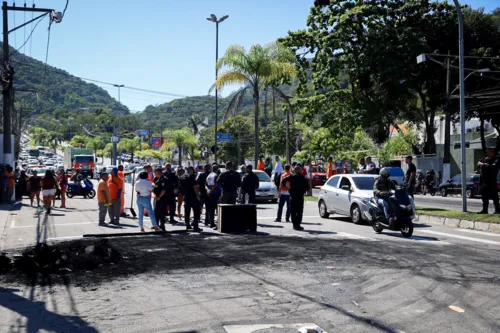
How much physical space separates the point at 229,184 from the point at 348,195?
393 centimetres

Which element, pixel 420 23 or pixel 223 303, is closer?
pixel 223 303

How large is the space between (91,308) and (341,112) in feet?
97.5

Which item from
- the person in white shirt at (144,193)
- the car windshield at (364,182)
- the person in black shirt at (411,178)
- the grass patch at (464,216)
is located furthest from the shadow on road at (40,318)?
the person in black shirt at (411,178)

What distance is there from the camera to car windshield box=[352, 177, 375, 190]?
56.0ft

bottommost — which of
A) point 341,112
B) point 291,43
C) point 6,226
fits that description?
point 6,226

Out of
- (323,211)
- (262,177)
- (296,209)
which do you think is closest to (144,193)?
(296,209)

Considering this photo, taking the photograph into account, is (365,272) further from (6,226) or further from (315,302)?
(6,226)

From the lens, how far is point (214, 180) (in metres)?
16.6

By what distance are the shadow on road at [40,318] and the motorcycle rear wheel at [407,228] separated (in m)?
9.22

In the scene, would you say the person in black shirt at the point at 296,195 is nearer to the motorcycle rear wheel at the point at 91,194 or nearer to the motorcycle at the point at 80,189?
the motorcycle at the point at 80,189

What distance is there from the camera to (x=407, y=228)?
44.5ft

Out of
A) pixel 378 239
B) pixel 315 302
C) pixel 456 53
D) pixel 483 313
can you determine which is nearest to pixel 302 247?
pixel 378 239

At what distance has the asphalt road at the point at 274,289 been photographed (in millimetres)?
6129

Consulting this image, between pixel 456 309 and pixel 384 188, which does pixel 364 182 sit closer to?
pixel 384 188
